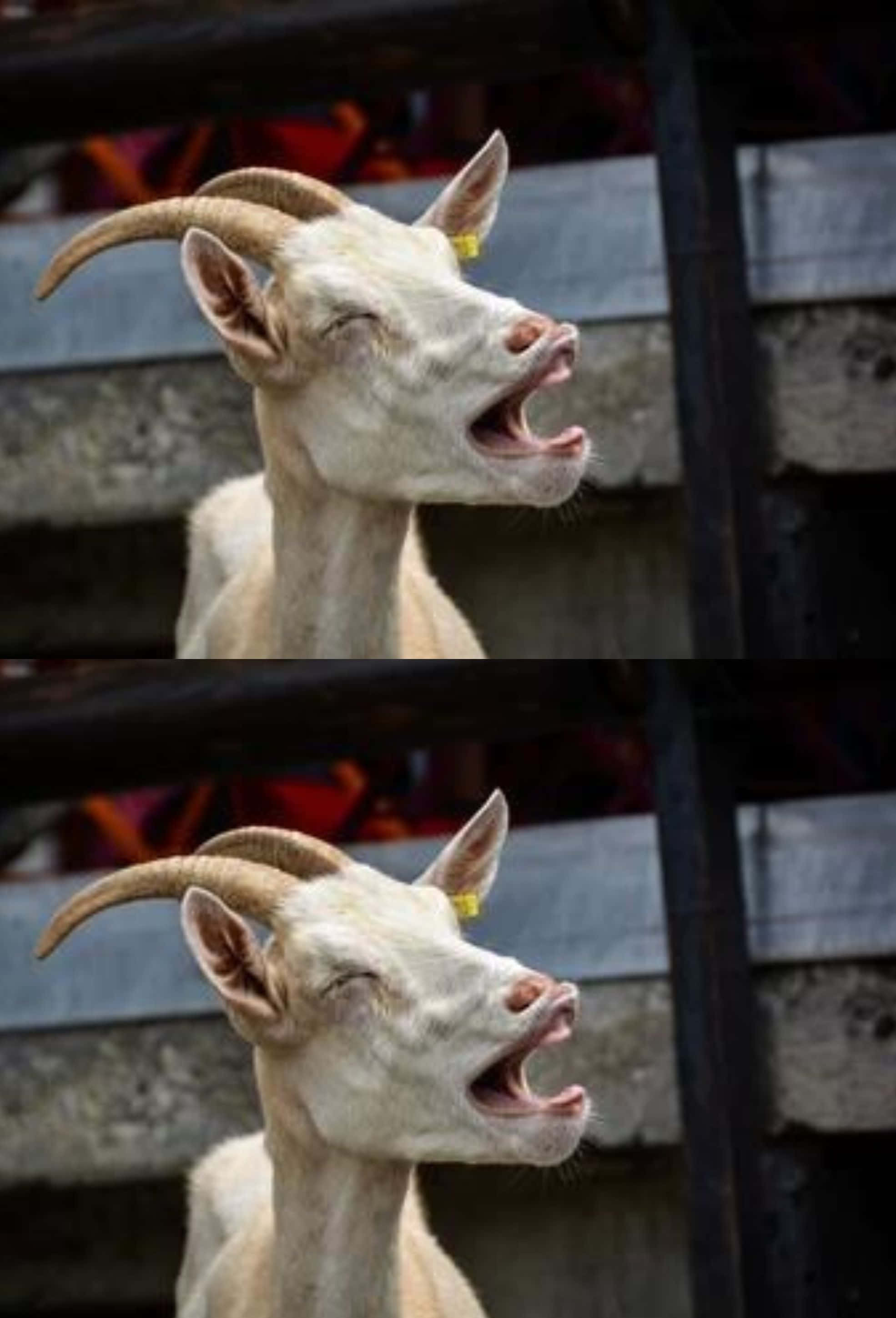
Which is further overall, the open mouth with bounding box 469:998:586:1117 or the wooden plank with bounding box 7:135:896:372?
the wooden plank with bounding box 7:135:896:372

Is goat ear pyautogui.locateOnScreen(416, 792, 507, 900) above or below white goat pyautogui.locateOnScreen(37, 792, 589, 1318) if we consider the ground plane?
above

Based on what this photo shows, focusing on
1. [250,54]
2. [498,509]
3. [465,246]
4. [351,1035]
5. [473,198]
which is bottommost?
[351,1035]

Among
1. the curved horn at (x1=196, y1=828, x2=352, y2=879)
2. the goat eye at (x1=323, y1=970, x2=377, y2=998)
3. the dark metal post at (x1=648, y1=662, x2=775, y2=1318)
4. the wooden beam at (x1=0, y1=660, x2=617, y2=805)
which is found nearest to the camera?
the goat eye at (x1=323, y1=970, x2=377, y2=998)

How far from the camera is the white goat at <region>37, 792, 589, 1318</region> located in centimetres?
1152

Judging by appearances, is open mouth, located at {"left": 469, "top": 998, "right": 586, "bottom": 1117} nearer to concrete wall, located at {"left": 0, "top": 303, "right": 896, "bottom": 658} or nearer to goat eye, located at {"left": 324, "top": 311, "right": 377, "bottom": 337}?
goat eye, located at {"left": 324, "top": 311, "right": 377, "bottom": 337}

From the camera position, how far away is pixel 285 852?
11977mm

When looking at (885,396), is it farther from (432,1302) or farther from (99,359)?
(432,1302)

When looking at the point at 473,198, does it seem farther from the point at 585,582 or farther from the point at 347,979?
the point at 585,582

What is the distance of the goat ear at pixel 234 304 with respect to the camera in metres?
12.3

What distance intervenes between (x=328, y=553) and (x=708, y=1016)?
1.86 meters

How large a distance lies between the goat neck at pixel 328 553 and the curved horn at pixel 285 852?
0.85m

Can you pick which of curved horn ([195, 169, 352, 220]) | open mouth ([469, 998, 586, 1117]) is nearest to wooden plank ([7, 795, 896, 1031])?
curved horn ([195, 169, 352, 220])

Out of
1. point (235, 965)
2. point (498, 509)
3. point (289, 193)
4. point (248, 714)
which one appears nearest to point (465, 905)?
point (235, 965)

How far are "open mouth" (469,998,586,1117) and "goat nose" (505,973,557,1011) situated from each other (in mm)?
63
